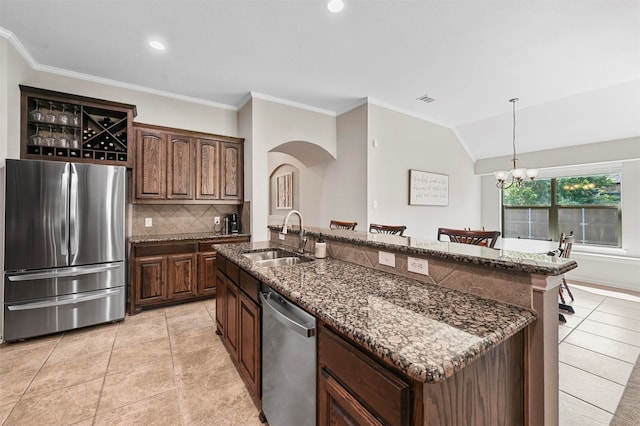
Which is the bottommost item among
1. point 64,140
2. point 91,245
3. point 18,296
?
point 18,296

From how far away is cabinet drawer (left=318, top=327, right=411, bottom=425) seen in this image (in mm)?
781

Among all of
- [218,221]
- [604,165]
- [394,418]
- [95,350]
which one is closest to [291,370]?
[394,418]

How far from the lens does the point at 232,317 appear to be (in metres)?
2.14

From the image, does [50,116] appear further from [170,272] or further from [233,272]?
[233,272]

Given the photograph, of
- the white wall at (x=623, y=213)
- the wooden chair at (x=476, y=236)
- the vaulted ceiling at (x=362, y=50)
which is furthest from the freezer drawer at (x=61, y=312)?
the white wall at (x=623, y=213)

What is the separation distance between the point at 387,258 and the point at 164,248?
291cm

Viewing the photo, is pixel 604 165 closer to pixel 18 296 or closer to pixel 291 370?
pixel 291 370

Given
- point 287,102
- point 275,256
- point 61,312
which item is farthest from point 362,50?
point 61,312

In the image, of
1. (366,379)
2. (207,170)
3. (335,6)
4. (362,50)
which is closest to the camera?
(366,379)

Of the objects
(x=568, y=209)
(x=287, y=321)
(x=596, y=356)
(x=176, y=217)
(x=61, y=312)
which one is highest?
(x=568, y=209)

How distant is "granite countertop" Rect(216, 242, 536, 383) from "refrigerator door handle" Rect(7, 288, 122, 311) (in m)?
2.34

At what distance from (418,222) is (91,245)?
4.58 m

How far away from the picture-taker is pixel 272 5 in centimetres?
221

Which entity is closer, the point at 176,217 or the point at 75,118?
the point at 75,118
